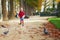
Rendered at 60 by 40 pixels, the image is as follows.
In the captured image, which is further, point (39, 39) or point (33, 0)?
point (33, 0)

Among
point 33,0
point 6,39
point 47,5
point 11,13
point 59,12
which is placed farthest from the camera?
point 47,5

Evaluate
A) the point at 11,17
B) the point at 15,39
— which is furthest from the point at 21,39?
the point at 11,17

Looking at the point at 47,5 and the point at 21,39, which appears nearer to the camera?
the point at 21,39

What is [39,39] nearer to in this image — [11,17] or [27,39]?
[27,39]

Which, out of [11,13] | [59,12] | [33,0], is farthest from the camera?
[33,0]

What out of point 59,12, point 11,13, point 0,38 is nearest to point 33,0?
point 59,12

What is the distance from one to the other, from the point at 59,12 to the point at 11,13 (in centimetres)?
1001

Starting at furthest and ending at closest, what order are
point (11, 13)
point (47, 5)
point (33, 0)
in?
point (47, 5), point (33, 0), point (11, 13)

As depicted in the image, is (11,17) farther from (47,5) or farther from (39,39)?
(47,5)

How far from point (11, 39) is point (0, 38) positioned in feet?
2.14

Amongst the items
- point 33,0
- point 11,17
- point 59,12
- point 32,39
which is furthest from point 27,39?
point 33,0

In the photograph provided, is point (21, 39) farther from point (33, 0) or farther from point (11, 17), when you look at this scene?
point (33, 0)

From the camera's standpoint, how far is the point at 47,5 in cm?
7794

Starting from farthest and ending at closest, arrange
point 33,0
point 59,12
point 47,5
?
point 47,5 → point 33,0 → point 59,12
